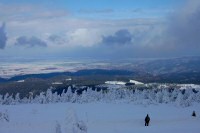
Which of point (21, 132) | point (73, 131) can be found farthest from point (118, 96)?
point (73, 131)

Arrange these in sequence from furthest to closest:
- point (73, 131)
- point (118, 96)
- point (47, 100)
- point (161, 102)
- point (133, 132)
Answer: point (118, 96) < point (47, 100) < point (161, 102) < point (133, 132) < point (73, 131)

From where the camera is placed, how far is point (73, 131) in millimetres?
26828

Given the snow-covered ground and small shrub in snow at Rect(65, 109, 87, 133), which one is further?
the snow-covered ground

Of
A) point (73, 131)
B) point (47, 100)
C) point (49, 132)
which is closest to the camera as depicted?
point (73, 131)

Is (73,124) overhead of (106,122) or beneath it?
overhead

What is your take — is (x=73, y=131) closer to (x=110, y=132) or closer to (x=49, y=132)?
(x=110, y=132)

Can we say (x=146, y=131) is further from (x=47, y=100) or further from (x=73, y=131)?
(x=47, y=100)

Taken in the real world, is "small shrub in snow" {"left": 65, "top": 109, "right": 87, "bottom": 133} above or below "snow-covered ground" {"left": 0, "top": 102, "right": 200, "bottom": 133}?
above

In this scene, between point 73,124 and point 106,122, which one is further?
point 106,122

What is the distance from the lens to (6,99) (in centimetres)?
11606

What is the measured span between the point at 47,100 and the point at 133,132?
283ft

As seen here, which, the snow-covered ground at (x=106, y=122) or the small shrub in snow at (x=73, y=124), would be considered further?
the snow-covered ground at (x=106, y=122)

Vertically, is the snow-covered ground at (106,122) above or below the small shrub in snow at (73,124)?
below

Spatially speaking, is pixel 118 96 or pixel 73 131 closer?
pixel 73 131
